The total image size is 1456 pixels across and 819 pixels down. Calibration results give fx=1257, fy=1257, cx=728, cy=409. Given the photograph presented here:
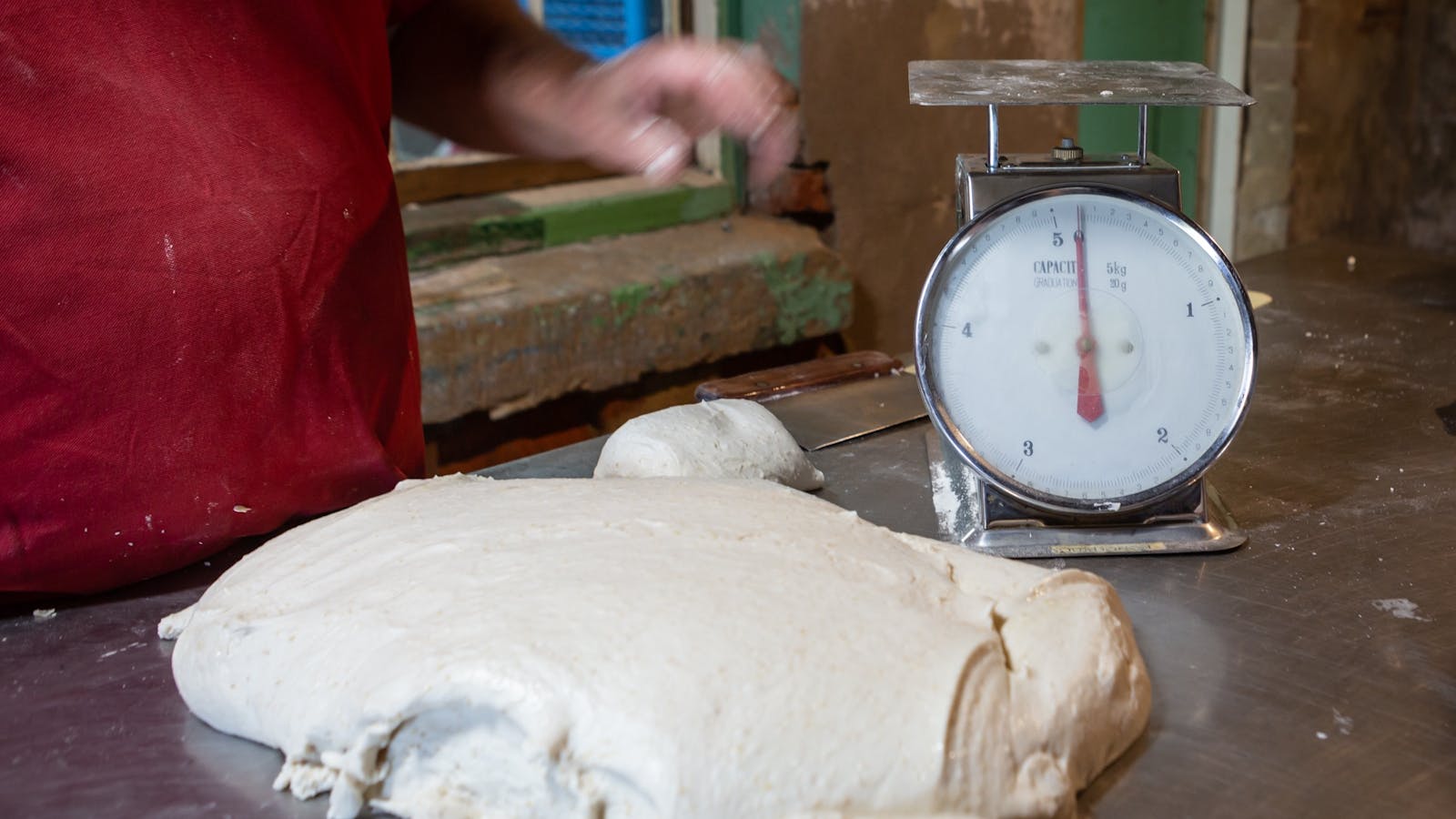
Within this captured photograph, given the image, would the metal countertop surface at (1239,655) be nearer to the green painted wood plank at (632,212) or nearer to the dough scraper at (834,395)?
the dough scraper at (834,395)

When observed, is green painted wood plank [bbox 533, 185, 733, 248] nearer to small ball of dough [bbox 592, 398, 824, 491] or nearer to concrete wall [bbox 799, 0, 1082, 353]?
concrete wall [bbox 799, 0, 1082, 353]

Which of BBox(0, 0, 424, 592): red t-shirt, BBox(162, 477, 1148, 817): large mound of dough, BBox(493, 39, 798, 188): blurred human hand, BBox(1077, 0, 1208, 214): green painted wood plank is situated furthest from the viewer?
BBox(1077, 0, 1208, 214): green painted wood plank

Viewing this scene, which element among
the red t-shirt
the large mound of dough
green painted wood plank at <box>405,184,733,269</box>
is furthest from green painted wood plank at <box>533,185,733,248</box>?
the large mound of dough

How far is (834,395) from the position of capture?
1522mm

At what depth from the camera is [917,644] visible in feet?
2.52

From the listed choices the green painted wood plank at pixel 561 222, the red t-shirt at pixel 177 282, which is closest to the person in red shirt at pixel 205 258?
the red t-shirt at pixel 177 282

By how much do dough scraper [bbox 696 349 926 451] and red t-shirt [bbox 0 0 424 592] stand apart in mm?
448

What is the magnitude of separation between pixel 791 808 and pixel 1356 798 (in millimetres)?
333

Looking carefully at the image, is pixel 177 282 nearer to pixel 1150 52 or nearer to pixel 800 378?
pixel 800 378

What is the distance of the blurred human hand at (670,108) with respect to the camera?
3.71ft

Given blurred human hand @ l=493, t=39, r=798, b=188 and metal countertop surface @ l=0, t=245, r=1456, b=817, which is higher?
blurred human hand @ l=493, t=39, r=798, b=188

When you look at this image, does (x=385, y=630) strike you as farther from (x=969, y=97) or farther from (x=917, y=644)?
(x=969, y=97)

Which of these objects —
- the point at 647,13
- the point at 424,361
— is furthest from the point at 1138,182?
the point at 647,13

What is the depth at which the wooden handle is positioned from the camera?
1.49 meters
